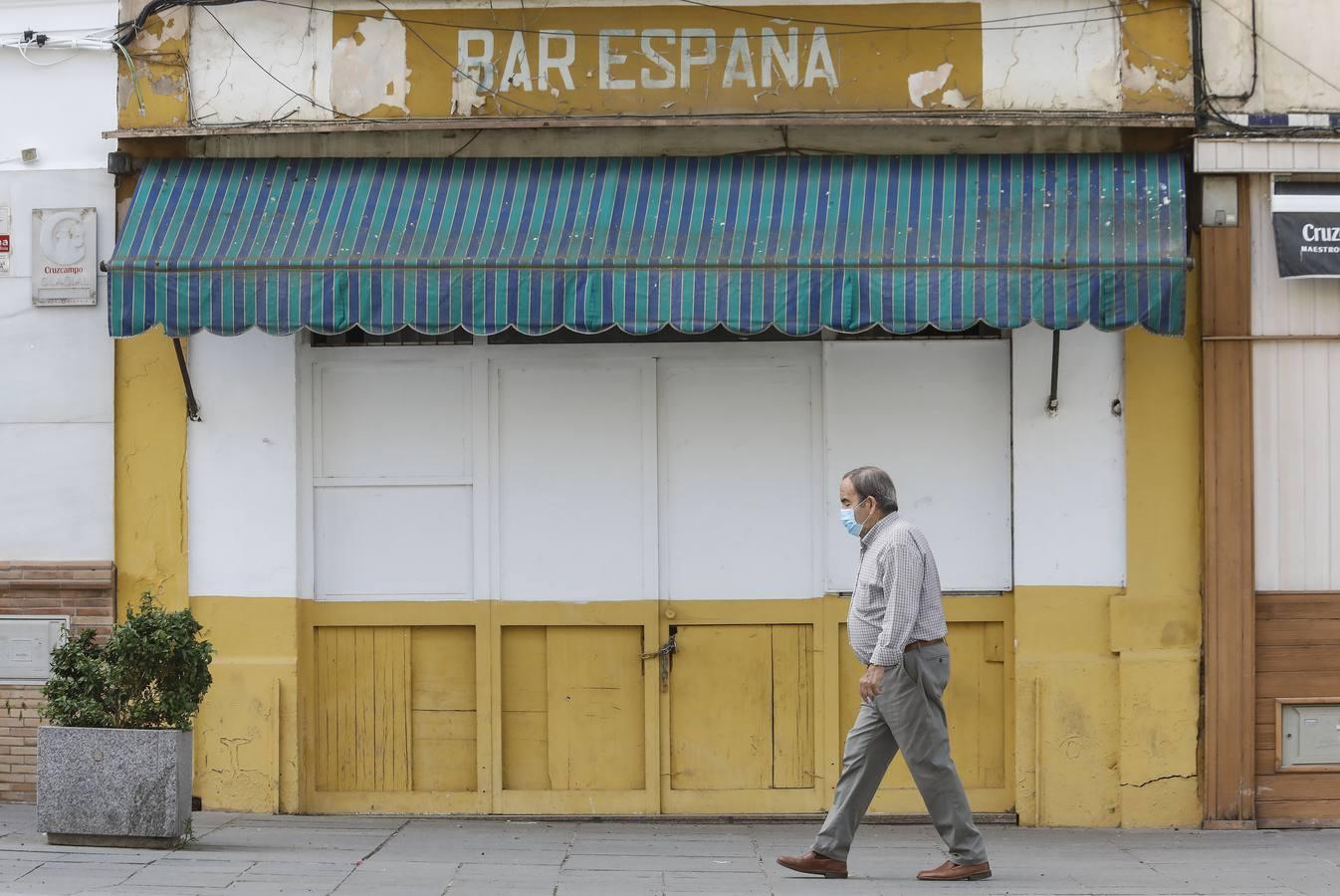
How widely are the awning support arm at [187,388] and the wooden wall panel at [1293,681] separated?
19.6 feet

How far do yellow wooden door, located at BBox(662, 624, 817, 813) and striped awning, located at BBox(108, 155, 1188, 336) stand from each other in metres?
1.91

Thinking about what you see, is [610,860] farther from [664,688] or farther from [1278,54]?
[1278,54]

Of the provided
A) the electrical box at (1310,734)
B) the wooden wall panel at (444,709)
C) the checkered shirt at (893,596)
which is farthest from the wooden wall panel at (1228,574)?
the wooden wall panel at (444,709)

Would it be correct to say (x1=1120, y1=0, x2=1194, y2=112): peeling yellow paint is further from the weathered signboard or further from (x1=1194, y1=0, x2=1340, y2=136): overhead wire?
the weathered signboard

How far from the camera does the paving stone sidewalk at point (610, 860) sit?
6.80m

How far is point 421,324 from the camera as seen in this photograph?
7859 mm

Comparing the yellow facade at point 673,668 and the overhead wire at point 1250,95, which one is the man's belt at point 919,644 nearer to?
the yellow facade at point 673,668

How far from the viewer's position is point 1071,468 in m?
8.48

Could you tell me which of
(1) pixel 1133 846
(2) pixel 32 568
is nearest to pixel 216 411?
(2) pixel 32 568

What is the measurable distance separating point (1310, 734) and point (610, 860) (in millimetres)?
3918

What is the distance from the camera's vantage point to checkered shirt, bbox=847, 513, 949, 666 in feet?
21.9

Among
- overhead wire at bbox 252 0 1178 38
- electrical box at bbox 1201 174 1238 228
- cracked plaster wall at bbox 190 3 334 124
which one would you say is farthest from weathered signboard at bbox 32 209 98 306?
electrical box at bbox 1201 174 1238 228

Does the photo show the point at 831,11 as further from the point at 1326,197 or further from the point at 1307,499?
the point at 1307,499

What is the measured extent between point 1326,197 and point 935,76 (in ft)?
7.20
